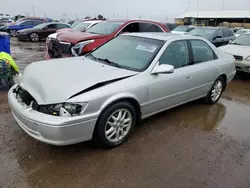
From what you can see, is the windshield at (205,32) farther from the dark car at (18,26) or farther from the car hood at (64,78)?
the dark car at (18,26)

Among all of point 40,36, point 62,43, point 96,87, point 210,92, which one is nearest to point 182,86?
point 210,92

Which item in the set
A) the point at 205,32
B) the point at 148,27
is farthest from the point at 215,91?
the point at 205,32

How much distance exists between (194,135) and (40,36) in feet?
52.5

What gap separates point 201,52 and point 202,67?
0.36 meters

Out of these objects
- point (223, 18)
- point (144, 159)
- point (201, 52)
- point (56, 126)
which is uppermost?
point (223, 18)

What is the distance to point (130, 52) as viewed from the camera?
3.92m

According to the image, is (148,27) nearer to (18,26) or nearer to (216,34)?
(216,34)

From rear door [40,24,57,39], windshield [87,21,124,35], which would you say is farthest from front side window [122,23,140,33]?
rear door [40,24,57,39]

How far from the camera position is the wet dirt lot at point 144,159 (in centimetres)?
267

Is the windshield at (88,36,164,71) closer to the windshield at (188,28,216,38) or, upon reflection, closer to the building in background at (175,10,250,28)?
the windshield at (188,28,216,38)

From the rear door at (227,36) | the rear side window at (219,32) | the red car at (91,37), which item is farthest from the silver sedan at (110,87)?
the rear door at (227,36)

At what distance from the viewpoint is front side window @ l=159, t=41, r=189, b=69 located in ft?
12.6

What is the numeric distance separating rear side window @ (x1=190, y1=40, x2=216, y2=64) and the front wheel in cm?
59

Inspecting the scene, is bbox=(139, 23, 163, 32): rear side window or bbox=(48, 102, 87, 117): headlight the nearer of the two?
bbox=(48, 102, 87, 117): headlight
